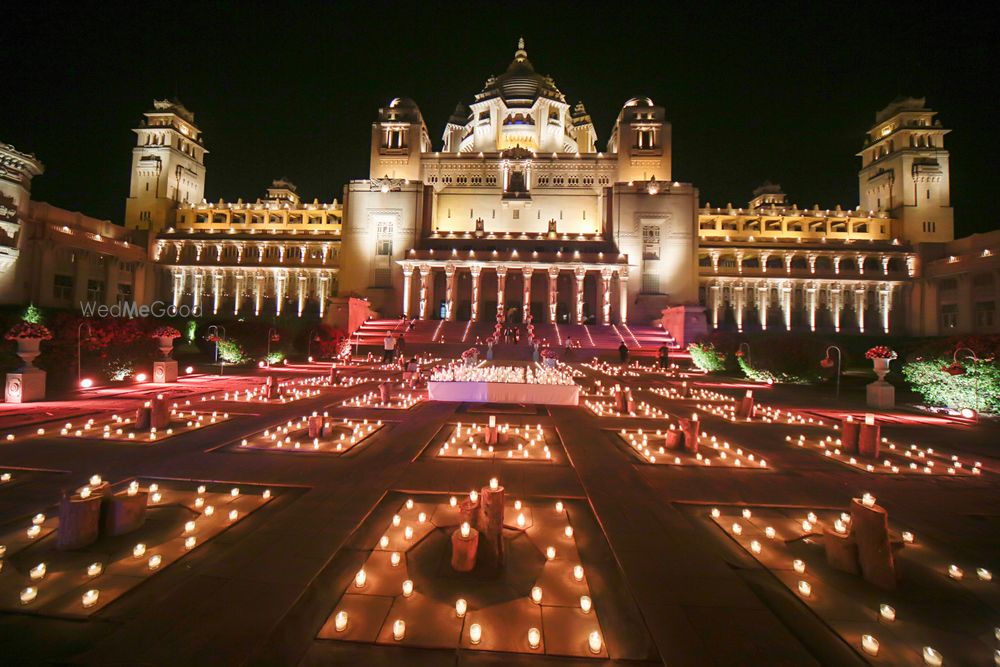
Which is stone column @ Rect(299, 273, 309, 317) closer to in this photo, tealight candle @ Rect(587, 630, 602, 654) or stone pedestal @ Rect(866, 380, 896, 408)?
stone pedestal @ Rect(866, 380, 896, 408)

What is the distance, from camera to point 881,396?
1510 centimetres

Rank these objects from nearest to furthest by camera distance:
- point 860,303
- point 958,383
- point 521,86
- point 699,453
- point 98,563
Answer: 1. point 98,563
2. point 699,453
3. point 958,383
4. point 860,303
5. point 521,86

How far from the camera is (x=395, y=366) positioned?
2683 centimetres

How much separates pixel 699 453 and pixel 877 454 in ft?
10.7

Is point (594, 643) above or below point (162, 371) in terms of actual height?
below

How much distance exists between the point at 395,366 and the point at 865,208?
239ft

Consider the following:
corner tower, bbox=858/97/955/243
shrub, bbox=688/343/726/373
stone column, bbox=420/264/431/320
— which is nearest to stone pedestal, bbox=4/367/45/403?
shrub, bbox=688/343/726/373

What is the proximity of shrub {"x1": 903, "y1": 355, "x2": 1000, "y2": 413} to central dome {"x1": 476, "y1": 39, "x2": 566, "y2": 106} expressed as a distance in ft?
206

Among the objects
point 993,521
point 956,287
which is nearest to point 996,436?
point 993,521

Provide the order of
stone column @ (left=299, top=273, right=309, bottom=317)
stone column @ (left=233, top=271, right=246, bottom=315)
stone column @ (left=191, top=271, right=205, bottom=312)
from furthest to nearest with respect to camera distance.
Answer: stone column @ (left=233, top=271, right=246, bottom=315), stone column @ (left=299, top=273, right=309, bottom=317), stone column @ (left=191, top=271, right=205, bottom=312)

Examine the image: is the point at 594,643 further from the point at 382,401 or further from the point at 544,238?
the point at 544,238

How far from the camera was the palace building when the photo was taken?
52.1 m

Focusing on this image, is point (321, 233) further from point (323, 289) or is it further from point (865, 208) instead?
point (865, 208)

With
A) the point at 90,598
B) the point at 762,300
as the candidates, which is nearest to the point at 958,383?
the point at 90,598
